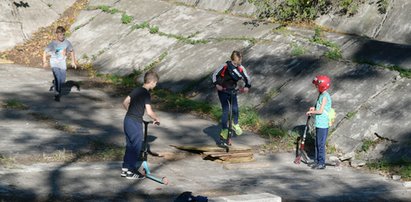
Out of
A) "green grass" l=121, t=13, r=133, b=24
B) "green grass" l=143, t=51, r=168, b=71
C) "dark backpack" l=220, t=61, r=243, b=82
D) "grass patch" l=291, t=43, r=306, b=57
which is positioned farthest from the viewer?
"green grass" l=121, t=13, r=133, b=24

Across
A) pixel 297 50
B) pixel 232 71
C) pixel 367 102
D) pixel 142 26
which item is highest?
pixel 142 26

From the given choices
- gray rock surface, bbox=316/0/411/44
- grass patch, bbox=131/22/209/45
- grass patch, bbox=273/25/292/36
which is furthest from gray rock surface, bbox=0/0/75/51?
gray rock surface, bbox=316/0/411/44

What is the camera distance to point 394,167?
13023 mm

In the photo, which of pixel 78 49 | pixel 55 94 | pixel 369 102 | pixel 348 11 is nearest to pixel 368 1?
pixel 348 11

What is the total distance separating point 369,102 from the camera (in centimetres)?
1488

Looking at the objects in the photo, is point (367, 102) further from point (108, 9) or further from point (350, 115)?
point (108, 9)

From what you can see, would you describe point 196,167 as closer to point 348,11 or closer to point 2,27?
point 348,11

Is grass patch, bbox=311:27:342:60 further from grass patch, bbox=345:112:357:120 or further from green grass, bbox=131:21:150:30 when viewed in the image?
green grass, bbox=131:21:150:30

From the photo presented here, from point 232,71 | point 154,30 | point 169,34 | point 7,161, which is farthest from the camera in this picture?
point 154,30

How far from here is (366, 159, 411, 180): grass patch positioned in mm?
12609

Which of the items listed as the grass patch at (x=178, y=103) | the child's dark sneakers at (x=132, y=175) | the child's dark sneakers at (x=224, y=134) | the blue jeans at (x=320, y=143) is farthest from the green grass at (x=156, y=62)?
the child's dark sneakers at (x=132, y=175)

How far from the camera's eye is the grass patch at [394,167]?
496 inches

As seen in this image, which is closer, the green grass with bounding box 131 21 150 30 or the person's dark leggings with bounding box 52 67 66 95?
the person's dark leggings with bounding box 52 67 66 95

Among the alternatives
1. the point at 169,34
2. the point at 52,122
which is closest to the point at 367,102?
the point at 52,122
